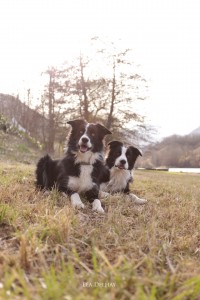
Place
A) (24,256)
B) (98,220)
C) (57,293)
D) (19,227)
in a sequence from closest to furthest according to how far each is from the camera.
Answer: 1. (57,293)
2. (24,256)
3. (19,227)
4. (98,220)

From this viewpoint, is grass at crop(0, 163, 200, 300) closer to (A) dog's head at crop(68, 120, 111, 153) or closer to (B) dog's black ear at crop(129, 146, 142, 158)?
(A) dog's head at crop(68, 120, 111, 153)

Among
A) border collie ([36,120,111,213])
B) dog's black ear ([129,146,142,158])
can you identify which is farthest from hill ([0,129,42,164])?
border collie ([36,120,111,213])

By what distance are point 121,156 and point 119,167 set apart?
23 centimetres

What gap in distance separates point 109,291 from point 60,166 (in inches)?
147

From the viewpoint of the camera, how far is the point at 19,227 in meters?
2.62

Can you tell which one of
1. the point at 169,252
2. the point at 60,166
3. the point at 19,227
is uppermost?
the point at 60,166

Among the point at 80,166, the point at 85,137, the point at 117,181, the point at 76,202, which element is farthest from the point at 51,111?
the point at 76,202

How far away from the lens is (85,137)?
5.09m

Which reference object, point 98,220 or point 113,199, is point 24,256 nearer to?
point 98,220

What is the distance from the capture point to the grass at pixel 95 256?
1.57m

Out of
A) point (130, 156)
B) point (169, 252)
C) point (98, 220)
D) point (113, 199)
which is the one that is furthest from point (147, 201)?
point (169, 252)

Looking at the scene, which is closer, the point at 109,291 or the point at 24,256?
the point at 109,291

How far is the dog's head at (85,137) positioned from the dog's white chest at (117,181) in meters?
1.07

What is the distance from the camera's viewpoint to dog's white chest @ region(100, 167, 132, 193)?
6.11 meters
